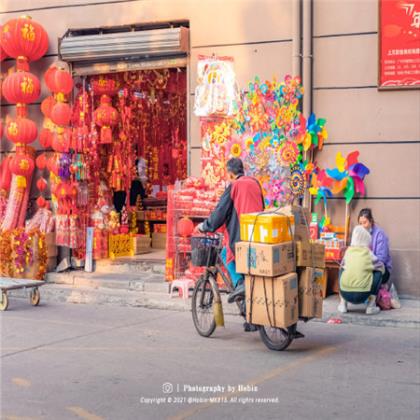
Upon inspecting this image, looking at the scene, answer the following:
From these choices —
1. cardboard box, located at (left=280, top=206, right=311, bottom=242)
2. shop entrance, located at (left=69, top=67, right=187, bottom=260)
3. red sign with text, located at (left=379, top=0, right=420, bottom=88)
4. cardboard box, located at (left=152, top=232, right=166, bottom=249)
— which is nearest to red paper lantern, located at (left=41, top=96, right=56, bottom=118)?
shop entrance, located at (left=69, top=67, right=187, bottom=260)

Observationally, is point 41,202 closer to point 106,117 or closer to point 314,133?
point 106,117

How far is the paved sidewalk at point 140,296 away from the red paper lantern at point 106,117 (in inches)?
90.7

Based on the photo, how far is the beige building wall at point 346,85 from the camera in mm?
9359

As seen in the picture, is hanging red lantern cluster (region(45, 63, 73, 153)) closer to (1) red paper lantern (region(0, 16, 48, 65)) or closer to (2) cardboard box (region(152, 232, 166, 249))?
(1) red paper lantern (region(0, 16, 48, 65))

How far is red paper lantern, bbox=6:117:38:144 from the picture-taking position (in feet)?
36.0

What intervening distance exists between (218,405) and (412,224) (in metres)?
5.02

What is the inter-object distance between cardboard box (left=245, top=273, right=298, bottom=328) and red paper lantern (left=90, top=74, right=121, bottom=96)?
579cm

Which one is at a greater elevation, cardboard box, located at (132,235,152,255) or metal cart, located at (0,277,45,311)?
cardboard box, located at (132,235,152,255)

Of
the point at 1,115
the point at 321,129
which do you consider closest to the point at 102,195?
the point at 1,115

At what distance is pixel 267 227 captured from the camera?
6.63 metres

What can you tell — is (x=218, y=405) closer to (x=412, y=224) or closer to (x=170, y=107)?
(x=412, y=224)

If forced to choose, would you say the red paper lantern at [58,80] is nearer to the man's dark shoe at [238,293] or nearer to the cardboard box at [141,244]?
the cardboard box at [141,244]

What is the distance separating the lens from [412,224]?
30.7 feet

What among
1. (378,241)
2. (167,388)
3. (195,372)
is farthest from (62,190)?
(167,388)
